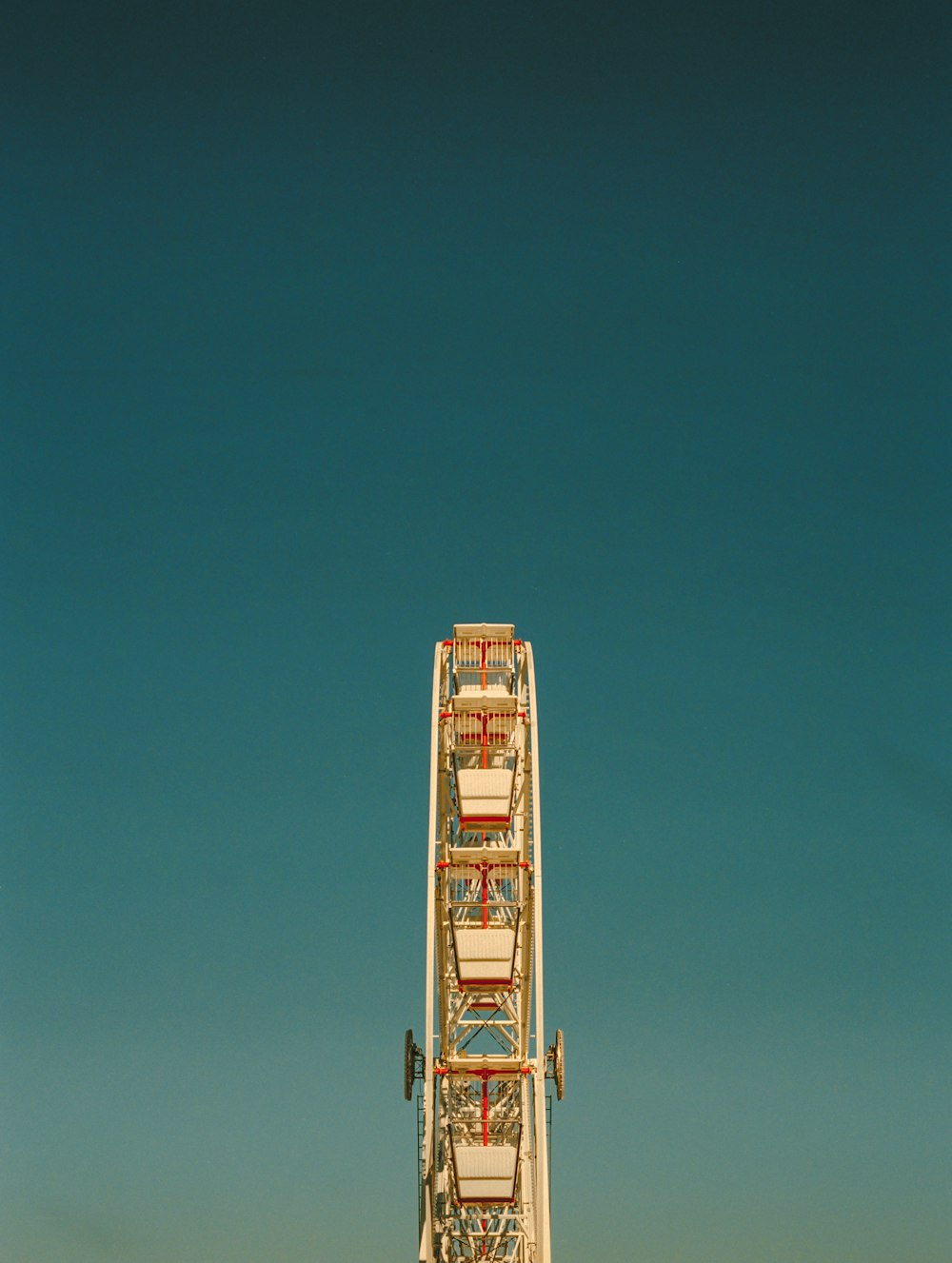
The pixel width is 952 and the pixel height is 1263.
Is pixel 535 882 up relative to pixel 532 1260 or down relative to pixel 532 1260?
up

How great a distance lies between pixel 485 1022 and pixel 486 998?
2.57 feet

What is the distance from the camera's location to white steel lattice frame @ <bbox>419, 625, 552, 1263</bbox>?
42.4 m

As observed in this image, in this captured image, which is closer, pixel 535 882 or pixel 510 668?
pixel 535 882

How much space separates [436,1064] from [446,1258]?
5042mm

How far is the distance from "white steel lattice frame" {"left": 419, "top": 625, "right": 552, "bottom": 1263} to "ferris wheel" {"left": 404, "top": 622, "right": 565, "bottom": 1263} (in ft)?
0.12

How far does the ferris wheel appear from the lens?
42.2m

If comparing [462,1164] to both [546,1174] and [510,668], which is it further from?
[510,668]

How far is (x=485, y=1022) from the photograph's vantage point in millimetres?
43969

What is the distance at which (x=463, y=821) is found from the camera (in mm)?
44625

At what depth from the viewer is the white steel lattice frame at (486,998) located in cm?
4241

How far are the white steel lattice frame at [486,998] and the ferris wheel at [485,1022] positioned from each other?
0.04 metres

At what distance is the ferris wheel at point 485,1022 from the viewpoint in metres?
42.2

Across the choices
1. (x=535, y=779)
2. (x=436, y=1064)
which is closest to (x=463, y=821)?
(x=535, y=779)

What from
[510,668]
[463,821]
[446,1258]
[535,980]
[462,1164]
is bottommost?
[446,1258]
